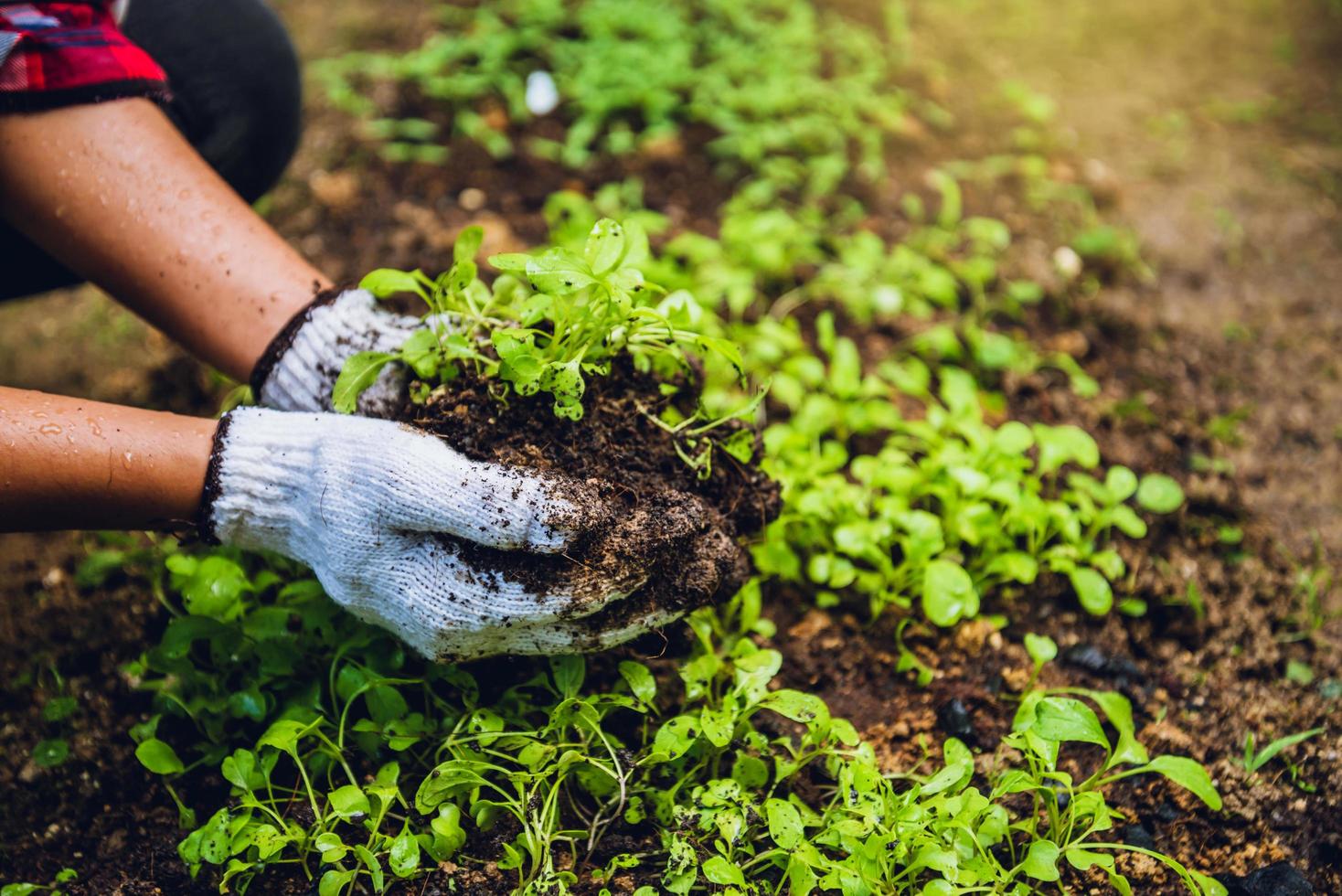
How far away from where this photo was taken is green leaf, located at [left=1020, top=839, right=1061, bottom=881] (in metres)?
1.25

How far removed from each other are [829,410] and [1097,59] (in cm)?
253

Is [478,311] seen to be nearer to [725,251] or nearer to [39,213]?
[39,213]

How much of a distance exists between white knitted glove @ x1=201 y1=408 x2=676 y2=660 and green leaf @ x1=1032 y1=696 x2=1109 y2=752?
571mm

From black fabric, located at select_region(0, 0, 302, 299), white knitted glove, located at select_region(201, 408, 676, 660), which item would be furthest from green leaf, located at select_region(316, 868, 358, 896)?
black fabric, located at select_region(0, 0, 302, 299)

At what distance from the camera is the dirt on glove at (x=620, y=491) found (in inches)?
50.6

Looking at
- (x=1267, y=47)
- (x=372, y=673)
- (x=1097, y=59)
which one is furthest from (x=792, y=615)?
(x=1267, y=47)

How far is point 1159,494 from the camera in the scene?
Result: 1842 mm

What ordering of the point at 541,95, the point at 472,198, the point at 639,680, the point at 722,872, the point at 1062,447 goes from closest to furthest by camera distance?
the point at 722,872 < the point at 639,680 < the point at 1062,447 < the point at 472,198 < the point at 541,95

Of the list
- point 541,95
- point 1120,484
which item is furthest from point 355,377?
point 541,95

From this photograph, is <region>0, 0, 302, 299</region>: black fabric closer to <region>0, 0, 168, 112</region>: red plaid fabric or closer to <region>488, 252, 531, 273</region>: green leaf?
<region>0, 0, 168, 112</region>: red plaid fabric

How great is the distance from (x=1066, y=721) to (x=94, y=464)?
4.74 feet

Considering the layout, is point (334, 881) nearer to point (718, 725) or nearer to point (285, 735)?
point (285, 735)

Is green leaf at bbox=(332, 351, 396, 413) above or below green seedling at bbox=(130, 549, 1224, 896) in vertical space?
above

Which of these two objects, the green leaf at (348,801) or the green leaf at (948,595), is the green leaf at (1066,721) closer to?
the green leaf at (948,595)
